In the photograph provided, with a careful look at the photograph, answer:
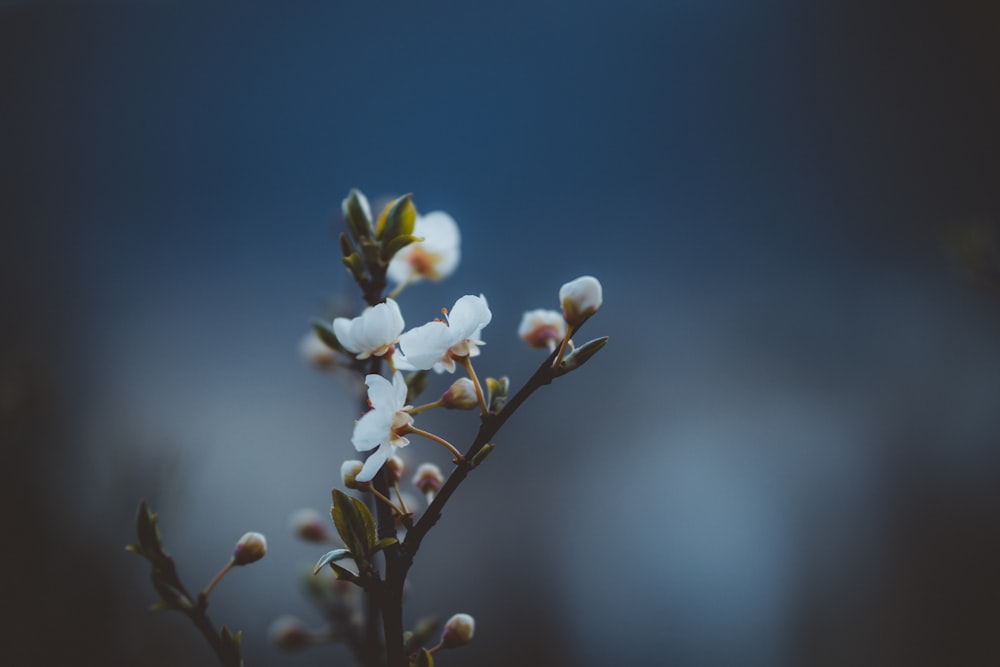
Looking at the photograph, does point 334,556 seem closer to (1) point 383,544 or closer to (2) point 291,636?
(1) point 383,544

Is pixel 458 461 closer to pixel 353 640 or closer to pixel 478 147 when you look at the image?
pixel 353 640

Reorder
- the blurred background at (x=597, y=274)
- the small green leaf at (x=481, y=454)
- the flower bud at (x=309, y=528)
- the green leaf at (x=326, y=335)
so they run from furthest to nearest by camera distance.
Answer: the blurred background at (x=597, y=274)
the flower bud at (x=309, y=528)
the green leaf at (x=326, y=335)
the small green leaf at (x=481, y=454)

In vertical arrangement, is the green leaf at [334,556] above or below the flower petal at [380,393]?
below

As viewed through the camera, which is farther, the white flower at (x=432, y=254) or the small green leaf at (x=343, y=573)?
the white flower at (x=432, y=254)

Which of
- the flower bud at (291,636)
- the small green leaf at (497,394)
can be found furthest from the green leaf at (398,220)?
the flower bud at (291,636)

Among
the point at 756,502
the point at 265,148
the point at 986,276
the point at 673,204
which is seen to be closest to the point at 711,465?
the point at 756,502

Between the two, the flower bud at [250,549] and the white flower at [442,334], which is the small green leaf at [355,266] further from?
the flower bud at [250,549]

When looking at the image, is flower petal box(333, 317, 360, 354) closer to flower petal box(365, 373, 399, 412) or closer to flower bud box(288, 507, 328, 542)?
flower petal box(365, 373, 399, 412)
